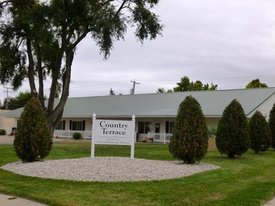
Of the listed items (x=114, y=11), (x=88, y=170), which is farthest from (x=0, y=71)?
(x=88, y=170)

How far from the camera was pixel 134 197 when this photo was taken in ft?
33.4

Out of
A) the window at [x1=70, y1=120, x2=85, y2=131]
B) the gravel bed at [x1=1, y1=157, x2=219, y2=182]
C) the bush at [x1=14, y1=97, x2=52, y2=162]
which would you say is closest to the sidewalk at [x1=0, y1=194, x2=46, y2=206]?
the gravel bed at [x1=1, y1=157, x2=219, y2=182]

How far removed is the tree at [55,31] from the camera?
2839 cm

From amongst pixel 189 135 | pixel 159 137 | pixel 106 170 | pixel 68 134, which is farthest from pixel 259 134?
pixel 68 134

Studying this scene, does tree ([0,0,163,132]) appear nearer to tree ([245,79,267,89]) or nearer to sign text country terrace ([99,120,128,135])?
sign text country terrace ([99,120,128,135])

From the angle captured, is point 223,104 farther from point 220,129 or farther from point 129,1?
point 220,129

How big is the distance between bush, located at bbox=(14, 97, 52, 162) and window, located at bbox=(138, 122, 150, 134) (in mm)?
29381

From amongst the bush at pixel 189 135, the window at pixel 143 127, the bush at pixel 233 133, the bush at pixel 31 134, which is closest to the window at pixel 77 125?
the window at pixel 143 127

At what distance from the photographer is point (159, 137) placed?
41.9 meters

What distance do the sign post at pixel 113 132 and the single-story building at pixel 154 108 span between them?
21.4 m

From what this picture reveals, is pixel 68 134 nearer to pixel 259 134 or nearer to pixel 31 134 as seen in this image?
pixel 259 134

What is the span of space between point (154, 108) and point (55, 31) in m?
17.0

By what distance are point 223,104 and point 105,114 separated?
38.8ft

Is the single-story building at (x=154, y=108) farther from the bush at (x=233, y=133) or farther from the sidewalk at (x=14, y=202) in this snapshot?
the sidewalk at (x=14, y=202)
